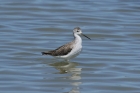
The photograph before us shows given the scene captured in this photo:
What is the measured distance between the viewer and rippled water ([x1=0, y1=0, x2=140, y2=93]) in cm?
1480

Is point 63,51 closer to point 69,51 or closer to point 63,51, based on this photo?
point 63,51

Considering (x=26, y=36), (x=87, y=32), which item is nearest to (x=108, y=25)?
(x=87, y=32)

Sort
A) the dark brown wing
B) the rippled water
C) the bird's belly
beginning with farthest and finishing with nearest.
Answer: the dark brown wing < the bird's belly < the rippled water

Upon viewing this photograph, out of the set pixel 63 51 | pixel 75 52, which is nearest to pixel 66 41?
pixel 63 51

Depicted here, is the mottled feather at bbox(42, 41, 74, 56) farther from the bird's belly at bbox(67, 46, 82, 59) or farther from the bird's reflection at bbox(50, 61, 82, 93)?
the bird's reflection at bbox(50, 61, 82, 93)

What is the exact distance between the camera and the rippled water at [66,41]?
48.5 feet

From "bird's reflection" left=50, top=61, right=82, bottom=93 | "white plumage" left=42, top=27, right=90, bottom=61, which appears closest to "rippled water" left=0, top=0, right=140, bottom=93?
"bird's reflection" left=50, top=61, right=82, bottom=93

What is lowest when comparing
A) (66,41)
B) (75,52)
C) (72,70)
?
(72,70)

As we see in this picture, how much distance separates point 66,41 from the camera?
1962cm

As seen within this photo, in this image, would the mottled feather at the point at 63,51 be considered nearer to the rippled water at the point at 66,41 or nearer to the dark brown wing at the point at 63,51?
the dark brown wing at the point at 63,51

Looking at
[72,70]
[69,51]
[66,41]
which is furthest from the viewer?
[66,41]

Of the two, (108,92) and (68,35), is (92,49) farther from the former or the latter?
(108,92)

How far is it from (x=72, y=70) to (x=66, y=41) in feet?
10.8

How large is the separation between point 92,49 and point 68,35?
2.00 metres
